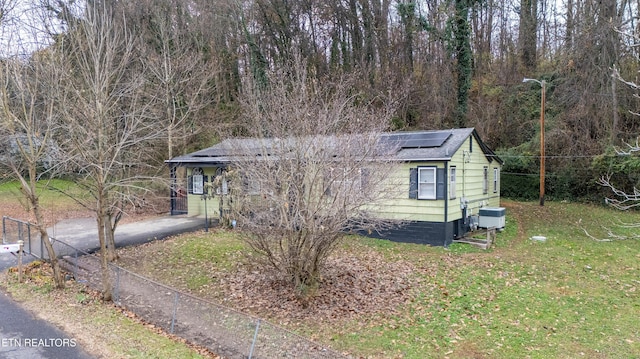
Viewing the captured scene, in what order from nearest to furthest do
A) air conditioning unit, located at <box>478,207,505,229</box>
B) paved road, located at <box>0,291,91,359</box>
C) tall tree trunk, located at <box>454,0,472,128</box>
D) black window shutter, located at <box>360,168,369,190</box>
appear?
1. paved road, located at <box>0,291,91,359</box>
2. black window shutter, located at <box>360,168,369,190</box>
3. air conditioning unit, located at <box>478,207,505,229</box>
4. tall tree trunk, located at <box>454,0,472,128</box>

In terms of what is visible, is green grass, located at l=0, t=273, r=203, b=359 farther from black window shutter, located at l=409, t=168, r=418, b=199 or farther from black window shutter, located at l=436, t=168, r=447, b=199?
black window shutter, located at l=436, t=168, r=447, b=199

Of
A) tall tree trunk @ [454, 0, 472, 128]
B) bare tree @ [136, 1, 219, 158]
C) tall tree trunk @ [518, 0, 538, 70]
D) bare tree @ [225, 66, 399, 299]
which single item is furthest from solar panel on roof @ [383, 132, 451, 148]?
tall tree trunk @ [518, 0, 538, 70]

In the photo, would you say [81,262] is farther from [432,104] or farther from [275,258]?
[432,104]

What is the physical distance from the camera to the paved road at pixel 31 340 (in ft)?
19.0

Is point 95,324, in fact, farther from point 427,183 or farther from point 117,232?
point 427,183

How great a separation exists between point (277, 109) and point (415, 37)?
23153 millimetres

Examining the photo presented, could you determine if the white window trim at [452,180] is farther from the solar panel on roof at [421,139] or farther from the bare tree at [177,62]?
the bare tree at [177,62]

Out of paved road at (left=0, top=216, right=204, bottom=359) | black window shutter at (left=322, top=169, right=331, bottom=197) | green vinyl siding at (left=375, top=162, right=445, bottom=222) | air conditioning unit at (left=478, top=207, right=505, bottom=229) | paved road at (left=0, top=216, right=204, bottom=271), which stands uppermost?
black window shutter at (left=322, top=169, right=331, bottom=197)

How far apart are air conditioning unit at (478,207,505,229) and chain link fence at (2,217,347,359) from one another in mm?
10914

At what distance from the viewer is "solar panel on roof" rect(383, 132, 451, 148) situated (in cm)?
1352

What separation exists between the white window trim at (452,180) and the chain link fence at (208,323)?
8633 mm

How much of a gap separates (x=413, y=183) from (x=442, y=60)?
1746 centimetres

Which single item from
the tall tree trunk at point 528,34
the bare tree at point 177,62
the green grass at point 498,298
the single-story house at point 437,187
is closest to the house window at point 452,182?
the single-story house at point 437,187

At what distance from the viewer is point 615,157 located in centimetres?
1873
